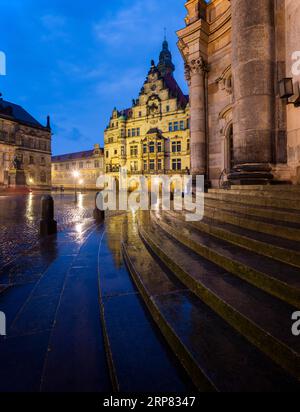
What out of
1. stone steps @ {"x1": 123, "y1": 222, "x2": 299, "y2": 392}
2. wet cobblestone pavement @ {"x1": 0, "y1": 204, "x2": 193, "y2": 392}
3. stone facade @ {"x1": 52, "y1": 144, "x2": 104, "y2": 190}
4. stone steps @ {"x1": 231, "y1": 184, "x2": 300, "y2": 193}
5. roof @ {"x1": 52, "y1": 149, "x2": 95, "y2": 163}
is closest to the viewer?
stone steps @ {"x1": 123, "y1": 222, "x2": 299, "y2": 392}

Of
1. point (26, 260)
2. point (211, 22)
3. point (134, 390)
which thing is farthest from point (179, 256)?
point (211, 22)

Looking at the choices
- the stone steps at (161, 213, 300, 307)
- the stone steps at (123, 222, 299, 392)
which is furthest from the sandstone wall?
the stone steps at (123, 222, 299, 392)

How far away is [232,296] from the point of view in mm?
2402

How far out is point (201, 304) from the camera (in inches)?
103

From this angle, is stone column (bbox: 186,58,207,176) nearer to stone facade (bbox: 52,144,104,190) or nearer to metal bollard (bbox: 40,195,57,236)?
metal bollard (bbox: 40,195,57,236)

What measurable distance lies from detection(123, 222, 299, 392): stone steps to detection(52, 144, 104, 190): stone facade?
6034cm

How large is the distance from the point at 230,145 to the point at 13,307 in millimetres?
10940

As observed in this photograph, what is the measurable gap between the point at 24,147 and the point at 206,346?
6167 cm

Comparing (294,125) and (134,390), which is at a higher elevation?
(294,125)

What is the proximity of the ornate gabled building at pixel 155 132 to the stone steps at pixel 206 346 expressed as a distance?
42.1 metres

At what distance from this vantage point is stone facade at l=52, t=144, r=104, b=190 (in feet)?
215

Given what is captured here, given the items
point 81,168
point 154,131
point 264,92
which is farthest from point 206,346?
point 81,168

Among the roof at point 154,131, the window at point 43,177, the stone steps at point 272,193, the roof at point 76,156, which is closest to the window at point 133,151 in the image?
the roof at point 154,131
